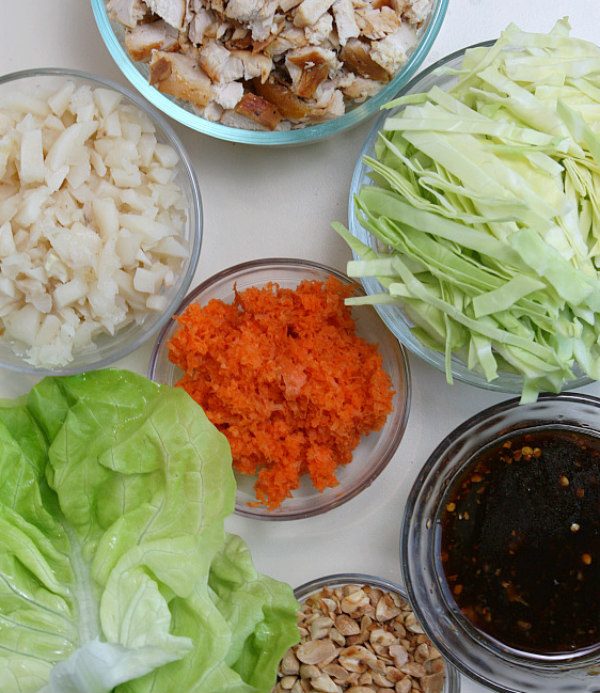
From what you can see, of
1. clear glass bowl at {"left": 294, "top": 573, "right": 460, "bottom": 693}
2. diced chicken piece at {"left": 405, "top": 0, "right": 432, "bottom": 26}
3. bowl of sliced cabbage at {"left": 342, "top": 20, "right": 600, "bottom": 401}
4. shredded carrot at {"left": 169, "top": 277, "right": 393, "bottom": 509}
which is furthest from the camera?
clear glass bowl at {"left": 294, "top": 573, "right": 460, "bottom": 693}

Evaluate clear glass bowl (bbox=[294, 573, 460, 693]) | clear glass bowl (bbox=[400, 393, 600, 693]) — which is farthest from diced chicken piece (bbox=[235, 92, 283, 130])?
clear glass bowl (bbox=[294, 573, 460, 693])

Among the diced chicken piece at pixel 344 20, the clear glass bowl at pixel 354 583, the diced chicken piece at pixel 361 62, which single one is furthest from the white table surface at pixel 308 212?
the diced chicken piece at pixel 344 20

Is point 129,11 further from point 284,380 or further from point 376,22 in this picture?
point 284,380

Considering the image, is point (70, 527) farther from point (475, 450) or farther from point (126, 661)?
point (475, 450)

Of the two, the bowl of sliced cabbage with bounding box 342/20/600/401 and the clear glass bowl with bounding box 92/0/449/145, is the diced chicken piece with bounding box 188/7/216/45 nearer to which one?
the clear glass bowl with bounding box 92/0/449/145

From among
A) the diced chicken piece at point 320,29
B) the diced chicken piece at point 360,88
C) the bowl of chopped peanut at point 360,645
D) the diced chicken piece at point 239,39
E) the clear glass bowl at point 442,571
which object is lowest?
the bowl of chopped peanut at point 360,645

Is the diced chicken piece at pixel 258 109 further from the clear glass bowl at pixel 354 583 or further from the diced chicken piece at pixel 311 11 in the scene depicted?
the clear glass bowl at pixel 354 583

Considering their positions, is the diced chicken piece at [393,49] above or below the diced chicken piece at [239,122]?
above
